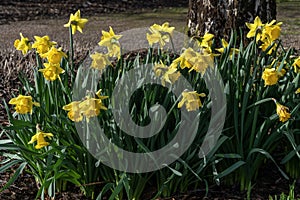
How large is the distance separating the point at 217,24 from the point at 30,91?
1691 mm

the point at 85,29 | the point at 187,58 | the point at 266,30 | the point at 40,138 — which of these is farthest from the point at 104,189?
the point at 85,29

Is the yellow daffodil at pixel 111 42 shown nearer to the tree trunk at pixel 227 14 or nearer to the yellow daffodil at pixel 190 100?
the yellow daffodil at pixel 190 100

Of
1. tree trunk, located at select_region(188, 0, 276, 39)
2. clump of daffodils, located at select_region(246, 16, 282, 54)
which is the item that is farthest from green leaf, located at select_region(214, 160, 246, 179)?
tree trunk, located at select_region(188, 0, 276, 39)

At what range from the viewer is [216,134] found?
289 centimetres

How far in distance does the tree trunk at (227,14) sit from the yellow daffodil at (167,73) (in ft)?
4.86

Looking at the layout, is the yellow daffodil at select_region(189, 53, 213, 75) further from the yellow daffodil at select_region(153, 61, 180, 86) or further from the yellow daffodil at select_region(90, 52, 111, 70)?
the yellow daffodil at select_region(90, 52, 111, 70)

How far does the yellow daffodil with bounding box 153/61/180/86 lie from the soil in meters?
0.60

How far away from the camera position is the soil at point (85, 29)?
3105 millimetres

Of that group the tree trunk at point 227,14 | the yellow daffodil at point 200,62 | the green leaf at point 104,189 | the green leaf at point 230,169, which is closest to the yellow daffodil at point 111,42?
the yellow daffodil at point 200,62

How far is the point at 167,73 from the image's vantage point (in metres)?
2.79

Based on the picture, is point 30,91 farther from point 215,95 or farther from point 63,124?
point 215,95

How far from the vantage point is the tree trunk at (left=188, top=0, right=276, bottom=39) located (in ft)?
13.8

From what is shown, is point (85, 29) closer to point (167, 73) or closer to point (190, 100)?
point (167, 73)

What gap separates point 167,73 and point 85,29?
4992mm
